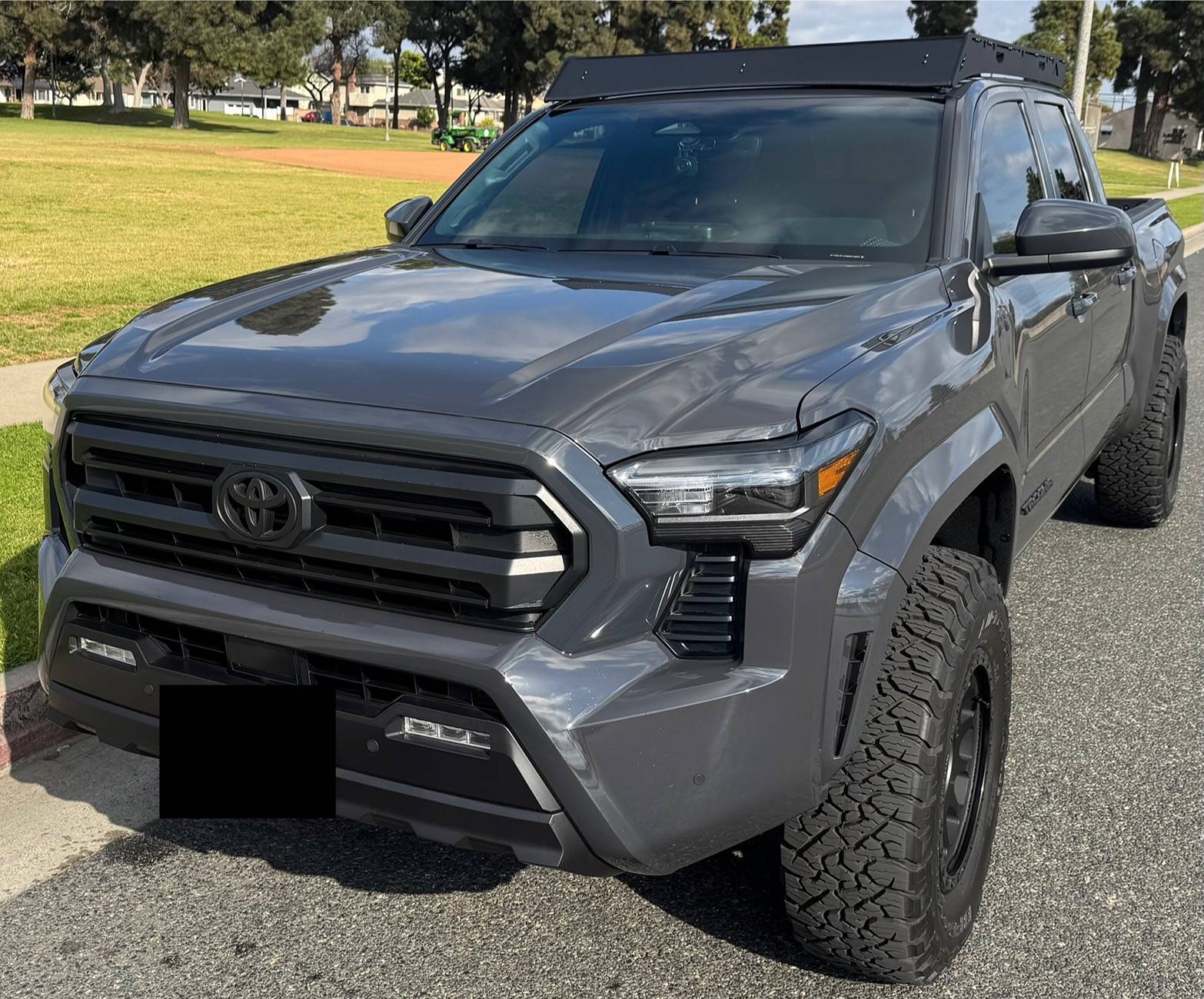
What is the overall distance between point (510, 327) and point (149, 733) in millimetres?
1104

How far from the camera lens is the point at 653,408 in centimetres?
237

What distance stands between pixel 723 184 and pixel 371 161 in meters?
41.6

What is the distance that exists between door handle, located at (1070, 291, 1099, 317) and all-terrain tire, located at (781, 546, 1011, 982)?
159 centimetres

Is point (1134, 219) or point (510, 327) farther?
point (1134, 219)

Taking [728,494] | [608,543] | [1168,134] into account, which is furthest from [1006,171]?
[1168,134]

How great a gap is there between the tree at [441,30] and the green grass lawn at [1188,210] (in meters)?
55.7

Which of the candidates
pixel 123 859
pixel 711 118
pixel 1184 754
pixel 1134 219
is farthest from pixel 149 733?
pixel 1134 219

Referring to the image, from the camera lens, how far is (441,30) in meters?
85.6

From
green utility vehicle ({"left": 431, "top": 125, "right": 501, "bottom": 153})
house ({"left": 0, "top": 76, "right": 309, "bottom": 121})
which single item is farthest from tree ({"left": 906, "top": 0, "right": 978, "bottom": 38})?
house ({"left": 0, "top": 76, "right": 309, "bottom": 121})

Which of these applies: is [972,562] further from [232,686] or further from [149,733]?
[149,733]

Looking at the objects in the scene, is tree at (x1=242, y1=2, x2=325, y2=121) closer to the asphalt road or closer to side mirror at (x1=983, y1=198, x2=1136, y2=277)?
side mirror at (x1=983, y1=198, x2=1136, y2=277)

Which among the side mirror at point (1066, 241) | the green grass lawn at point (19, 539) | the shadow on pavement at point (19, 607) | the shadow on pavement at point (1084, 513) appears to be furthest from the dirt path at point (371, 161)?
the side mirror at point (1066, 241)

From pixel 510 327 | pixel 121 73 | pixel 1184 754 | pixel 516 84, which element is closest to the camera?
pixel 510 327

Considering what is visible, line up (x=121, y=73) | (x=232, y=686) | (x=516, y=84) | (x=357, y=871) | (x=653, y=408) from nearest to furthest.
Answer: (x=653, y=408) → (x=232, y=686) → (x=357, y=871) → (x=121, y=73) → (x=516, y=84)
